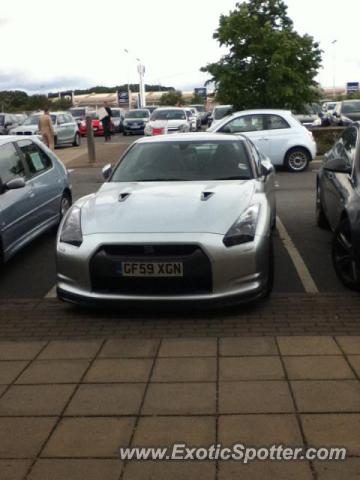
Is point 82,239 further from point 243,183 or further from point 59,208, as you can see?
point 59,208

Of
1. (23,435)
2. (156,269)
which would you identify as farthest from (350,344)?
(23,435)

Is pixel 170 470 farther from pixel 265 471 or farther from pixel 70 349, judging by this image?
pixel 70 349

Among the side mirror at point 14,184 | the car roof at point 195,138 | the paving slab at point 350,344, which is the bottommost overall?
the paving slab at point 350,344

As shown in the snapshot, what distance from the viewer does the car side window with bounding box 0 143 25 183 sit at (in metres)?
7.10

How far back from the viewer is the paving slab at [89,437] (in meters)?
3.07

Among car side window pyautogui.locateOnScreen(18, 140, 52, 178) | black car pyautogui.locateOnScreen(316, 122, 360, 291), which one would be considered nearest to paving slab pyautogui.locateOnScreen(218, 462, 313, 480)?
black car pyautogui.locateOnScreen(316, 122, 360, 291)

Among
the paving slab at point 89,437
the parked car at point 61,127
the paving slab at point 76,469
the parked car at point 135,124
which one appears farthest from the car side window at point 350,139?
the parked car at point 135,124

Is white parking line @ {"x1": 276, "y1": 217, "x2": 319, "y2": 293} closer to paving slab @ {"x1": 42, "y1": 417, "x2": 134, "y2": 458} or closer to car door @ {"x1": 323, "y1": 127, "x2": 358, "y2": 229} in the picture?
car door @ {"x1": 323, "y1": 127, "x2": 358, "y2": 229}

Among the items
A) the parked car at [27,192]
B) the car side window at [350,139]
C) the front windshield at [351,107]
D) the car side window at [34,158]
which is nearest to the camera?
the parked car at [27,192]

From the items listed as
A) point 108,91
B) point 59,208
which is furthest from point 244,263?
point 108,91

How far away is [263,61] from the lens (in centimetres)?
1941

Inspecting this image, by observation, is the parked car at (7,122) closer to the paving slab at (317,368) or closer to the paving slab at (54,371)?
the paving slab at (54,371)

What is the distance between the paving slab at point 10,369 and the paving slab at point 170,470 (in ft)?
4.53

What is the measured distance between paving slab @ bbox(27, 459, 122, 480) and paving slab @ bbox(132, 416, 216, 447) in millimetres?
226
